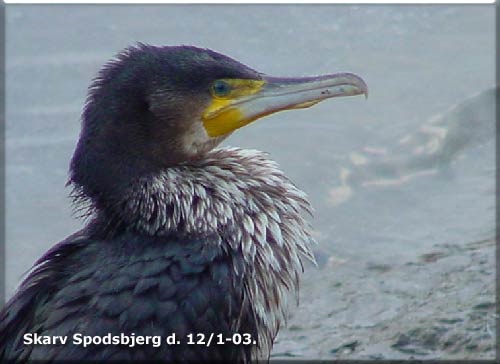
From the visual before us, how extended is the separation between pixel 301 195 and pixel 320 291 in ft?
6.15

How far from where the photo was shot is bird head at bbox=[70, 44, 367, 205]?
12.9 feet

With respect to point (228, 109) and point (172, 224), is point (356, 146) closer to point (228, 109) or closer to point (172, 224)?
point (228, 109)

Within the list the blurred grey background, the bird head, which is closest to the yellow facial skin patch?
the bird head

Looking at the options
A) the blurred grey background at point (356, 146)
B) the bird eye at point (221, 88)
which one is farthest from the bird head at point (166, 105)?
the blurred grey background at point (356, 146)

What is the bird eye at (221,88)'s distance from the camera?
13.6 ft

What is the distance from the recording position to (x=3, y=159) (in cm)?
815

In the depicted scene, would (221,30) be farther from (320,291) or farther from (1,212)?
(320,291)

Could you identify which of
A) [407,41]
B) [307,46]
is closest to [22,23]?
[307,46]

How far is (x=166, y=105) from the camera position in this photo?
13.2 ft

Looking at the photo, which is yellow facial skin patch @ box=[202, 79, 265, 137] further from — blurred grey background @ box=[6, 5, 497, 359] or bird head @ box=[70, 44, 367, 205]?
blurred grey background @ box=[6, 5, 497, 359]

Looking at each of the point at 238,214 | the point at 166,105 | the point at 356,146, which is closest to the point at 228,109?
the point at 166,105

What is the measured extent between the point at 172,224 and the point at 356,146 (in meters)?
4.31

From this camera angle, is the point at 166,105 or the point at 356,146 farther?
the point at 356,146

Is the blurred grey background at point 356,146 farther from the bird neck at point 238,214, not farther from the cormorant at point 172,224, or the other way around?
the cormorant at point 172,224
